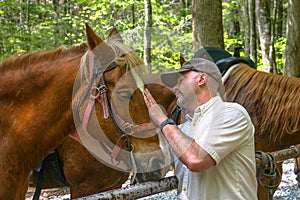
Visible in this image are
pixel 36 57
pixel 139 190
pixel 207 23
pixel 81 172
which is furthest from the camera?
pixel 207 23

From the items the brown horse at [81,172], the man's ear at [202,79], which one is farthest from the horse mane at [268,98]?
the man's ear at [202,79]

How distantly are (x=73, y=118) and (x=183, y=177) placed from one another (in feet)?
2.50

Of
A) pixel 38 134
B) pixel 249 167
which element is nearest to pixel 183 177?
pixel 249 167

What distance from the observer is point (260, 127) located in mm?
3361

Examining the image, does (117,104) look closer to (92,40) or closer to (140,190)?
(92,40)

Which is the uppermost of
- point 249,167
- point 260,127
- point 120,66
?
point 120,66

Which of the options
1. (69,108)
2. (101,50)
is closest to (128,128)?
(69,108)

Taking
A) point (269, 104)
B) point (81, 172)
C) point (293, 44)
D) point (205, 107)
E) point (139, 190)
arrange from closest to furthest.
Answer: point (205, 107), point (139, 190), point (269, 104), point (81, 172), point (293, 44)

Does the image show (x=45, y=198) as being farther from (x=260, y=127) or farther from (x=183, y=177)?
(x=183, y=177)

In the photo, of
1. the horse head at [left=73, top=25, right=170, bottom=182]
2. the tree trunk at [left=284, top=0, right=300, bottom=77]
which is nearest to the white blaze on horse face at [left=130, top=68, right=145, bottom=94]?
the horse head at [left=73, top=25, right=170, bottom=182]

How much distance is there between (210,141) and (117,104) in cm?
65

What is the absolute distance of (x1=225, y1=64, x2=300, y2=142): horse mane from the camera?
125 inches

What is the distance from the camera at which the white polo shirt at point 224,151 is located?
1819 millimetres

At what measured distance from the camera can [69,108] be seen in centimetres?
223
